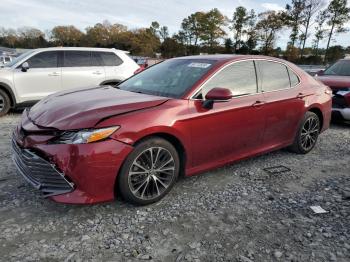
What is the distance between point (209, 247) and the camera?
285 centimetres

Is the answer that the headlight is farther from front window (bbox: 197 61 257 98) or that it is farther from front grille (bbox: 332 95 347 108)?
front grille (bbox: 332 95 347 108)

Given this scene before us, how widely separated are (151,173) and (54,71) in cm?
598

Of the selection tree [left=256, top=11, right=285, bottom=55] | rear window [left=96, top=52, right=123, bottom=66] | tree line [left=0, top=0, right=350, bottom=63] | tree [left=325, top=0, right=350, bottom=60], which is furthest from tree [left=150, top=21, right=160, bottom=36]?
rear window [left=96, top=52, right=123, bottom=66]

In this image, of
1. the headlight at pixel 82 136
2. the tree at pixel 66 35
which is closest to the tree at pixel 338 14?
the headlight at pixel 82 136

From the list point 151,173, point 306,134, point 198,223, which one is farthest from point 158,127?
point 306,134

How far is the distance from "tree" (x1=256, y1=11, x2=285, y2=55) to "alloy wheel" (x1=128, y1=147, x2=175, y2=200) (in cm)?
5349

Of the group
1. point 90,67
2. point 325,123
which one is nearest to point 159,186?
point 325,123

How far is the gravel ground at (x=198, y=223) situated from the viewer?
109 inches

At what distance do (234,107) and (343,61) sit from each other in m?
6.36

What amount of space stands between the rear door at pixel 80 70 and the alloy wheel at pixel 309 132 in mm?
5516

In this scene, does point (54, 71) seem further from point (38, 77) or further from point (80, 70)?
point (80, 70)

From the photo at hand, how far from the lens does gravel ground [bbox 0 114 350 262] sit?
9.06 ft

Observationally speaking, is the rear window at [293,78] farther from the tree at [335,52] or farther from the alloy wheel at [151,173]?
the tree at [335,52]

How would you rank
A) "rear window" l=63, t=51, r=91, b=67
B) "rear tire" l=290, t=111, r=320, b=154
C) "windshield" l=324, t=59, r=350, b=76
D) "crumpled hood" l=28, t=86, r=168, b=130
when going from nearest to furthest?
"crumpled hood" l=28, t=86, r=168, b=130, "rear tire" l=290, t=111, r=320, b=154, "windshield" l=324, t=59, r=350, b=76, "rear window" l=63, t=51, r=91, b=67
